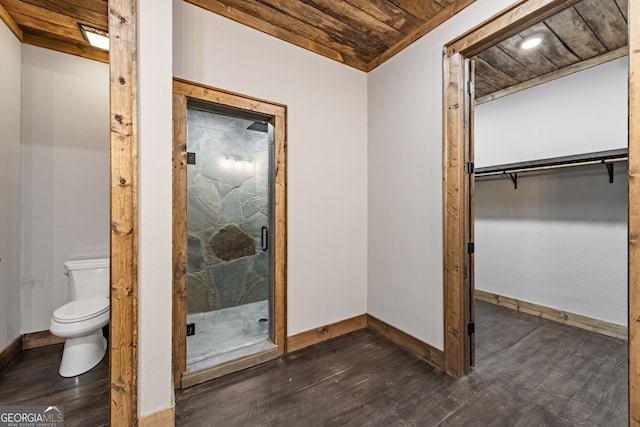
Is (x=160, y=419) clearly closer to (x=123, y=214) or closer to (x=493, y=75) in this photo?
(x=123, y=214)

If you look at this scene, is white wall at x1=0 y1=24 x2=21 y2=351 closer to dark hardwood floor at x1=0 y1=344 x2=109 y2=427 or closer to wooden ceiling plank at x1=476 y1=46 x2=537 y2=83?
dark hardwood floor at x1=0 y1=344 x2=109 y2=427

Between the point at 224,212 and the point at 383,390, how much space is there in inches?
106

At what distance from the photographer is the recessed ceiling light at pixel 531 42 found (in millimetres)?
2409

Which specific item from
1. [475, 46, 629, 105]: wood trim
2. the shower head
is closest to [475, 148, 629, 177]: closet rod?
[475, 46, 629, 105]: wood trim

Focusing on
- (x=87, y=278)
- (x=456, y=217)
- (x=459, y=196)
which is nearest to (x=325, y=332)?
(x=456, y=217)

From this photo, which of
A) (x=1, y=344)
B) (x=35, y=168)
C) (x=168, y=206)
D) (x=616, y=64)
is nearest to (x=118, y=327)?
(x=168, y=206)

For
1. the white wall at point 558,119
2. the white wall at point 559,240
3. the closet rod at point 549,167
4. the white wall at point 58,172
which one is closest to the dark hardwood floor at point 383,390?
the white wall at point 559,240

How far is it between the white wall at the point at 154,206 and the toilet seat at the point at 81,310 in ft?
2.92

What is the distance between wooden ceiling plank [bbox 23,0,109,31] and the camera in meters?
1.89

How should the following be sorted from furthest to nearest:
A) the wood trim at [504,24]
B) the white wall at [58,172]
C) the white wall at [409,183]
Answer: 1. the white wall at [58,172]
2. the white wall at [409,183]
3. the wood trim at [504,24]

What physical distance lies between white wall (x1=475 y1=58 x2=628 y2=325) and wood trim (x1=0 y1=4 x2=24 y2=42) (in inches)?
188

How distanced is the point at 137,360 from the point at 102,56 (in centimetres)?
270

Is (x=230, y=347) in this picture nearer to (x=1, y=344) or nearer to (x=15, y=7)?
(x=1, y=344)

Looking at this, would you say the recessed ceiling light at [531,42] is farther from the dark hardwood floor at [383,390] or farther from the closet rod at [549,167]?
the dark hardwood floor at [383,390]
